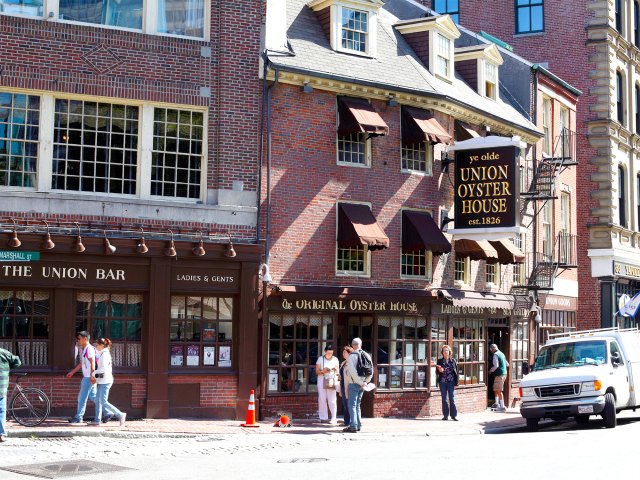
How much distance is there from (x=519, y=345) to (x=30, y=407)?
16.7 m

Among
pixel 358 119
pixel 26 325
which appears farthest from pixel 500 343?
pixel 26 325

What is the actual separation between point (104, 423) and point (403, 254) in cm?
931

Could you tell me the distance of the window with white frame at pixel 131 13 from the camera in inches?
810

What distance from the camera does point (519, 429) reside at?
72.8 feet

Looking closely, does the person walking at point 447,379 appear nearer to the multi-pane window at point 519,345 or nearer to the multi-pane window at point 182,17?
the multi-pane window at point 519,345

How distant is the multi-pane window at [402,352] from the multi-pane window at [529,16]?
58.6 feet

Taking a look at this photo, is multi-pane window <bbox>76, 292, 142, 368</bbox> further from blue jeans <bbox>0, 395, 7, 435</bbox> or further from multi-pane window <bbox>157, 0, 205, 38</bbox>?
multi-pane window <bbox>157, 0, 205, 38</bbox>

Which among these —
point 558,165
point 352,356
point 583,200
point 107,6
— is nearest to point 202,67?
point 107,6

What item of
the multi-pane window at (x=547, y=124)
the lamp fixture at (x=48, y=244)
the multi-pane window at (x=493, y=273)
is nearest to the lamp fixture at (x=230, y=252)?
the lamp fixture at (x=48, y=244)

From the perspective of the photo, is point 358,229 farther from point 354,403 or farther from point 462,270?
point 462,270

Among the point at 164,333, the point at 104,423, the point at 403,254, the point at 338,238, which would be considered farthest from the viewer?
the point at 403,254

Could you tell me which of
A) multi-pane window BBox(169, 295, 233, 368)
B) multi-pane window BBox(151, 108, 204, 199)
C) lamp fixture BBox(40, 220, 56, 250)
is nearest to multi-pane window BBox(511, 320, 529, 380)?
multi-pane window BBox(169, 295, 233, 368)

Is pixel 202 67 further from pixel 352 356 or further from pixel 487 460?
pixel 487 460

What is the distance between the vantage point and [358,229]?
2347 centimetres
